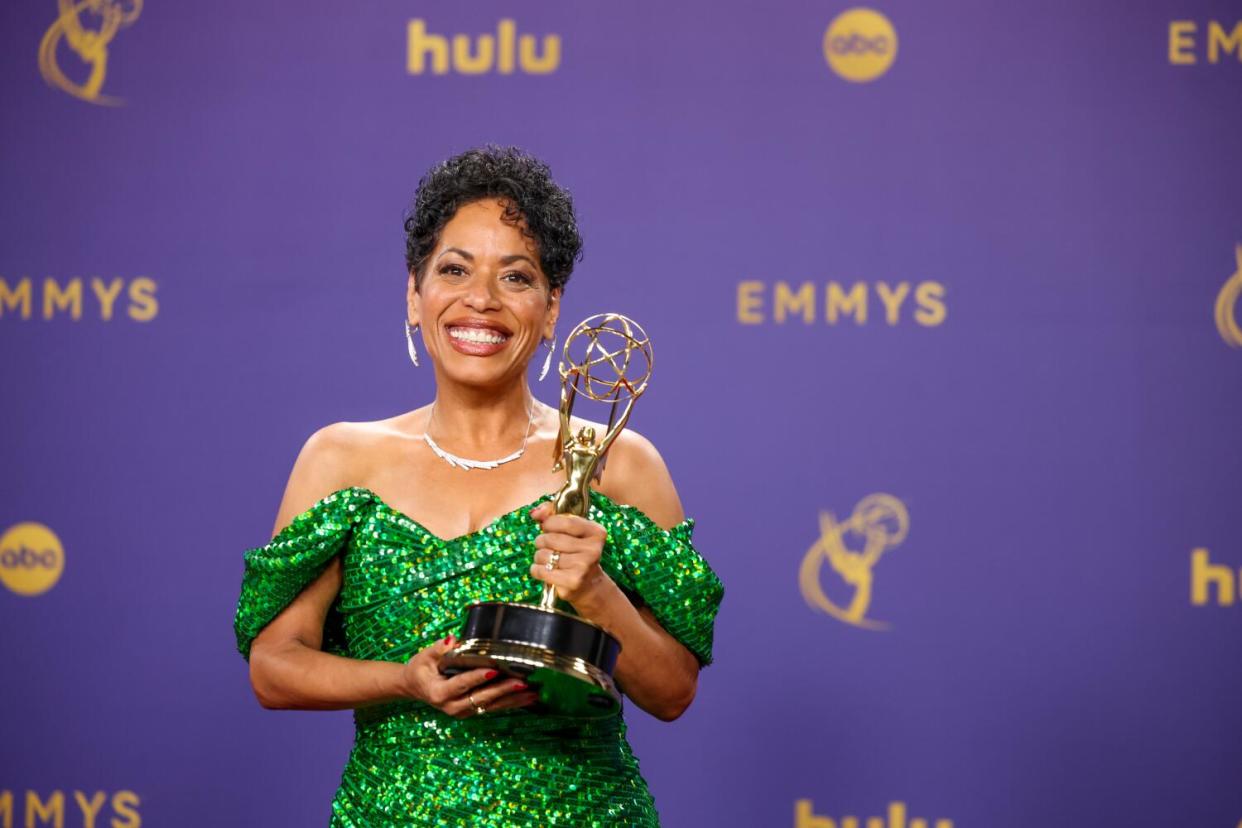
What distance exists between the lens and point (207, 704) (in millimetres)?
3010

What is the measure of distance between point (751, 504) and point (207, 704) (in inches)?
43.6

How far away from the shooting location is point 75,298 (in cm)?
310

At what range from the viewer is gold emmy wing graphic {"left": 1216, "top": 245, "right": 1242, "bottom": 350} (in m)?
2.90

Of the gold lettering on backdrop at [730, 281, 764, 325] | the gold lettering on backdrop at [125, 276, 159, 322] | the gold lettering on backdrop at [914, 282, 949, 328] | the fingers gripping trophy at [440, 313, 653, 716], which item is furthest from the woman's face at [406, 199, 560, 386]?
the gold lettering on backdrop at [125, 276, 159, 322]

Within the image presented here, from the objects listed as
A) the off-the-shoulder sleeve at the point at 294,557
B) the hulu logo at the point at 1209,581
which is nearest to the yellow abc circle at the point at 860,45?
the hulu logo at the point at 1209,581

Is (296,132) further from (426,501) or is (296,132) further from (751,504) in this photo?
(426,501)

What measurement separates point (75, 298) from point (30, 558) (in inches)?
20.4

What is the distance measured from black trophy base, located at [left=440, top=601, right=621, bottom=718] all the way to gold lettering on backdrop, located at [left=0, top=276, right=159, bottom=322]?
1.74m

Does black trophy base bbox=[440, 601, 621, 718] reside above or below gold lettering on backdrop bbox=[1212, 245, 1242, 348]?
below

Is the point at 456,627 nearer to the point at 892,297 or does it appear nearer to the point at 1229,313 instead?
the point at 892,297

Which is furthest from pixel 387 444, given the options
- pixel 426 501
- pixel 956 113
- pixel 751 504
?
pixel 956 113

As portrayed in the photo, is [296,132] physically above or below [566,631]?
above

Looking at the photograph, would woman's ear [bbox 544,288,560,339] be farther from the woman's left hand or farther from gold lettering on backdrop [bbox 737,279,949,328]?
gold lettering on backdrop [bbox 737,279,949,328]

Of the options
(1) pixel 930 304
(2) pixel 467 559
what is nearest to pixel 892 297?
(1) pixel 930 304
